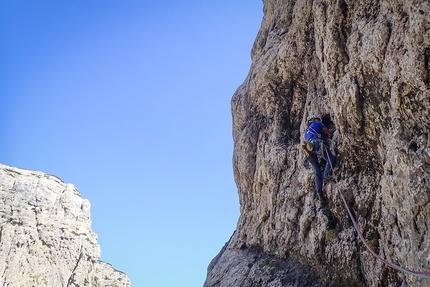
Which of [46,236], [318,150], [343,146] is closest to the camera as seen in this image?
[343,146]

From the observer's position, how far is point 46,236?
263ft

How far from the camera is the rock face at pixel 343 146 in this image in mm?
7395

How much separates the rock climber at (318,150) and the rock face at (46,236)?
267ft

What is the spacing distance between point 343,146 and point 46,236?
Result: 87.5 m

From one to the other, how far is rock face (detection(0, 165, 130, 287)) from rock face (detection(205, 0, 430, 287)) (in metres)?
74.5

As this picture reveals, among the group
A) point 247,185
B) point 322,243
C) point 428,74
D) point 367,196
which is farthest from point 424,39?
point 247,185

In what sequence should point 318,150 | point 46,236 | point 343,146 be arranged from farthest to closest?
point 46,236 → point 318,150 → point 343,146

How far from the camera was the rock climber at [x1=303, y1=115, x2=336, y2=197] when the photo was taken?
11547 millimetres

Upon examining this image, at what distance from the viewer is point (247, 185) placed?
18953 mm

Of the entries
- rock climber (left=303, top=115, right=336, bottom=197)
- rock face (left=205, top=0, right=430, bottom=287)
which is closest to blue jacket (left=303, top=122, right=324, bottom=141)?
rock climber (left=303, top=115, right=336, bottom=197)

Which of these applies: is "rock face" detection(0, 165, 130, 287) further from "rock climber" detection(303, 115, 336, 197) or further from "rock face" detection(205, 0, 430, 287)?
"rock climber" detection(303, 115, 336, 197)

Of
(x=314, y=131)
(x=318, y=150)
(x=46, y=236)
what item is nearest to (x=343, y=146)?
(x=318, y=150)

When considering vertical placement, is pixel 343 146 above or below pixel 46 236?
below

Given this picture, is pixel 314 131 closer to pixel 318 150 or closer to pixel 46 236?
pixel 318 150
